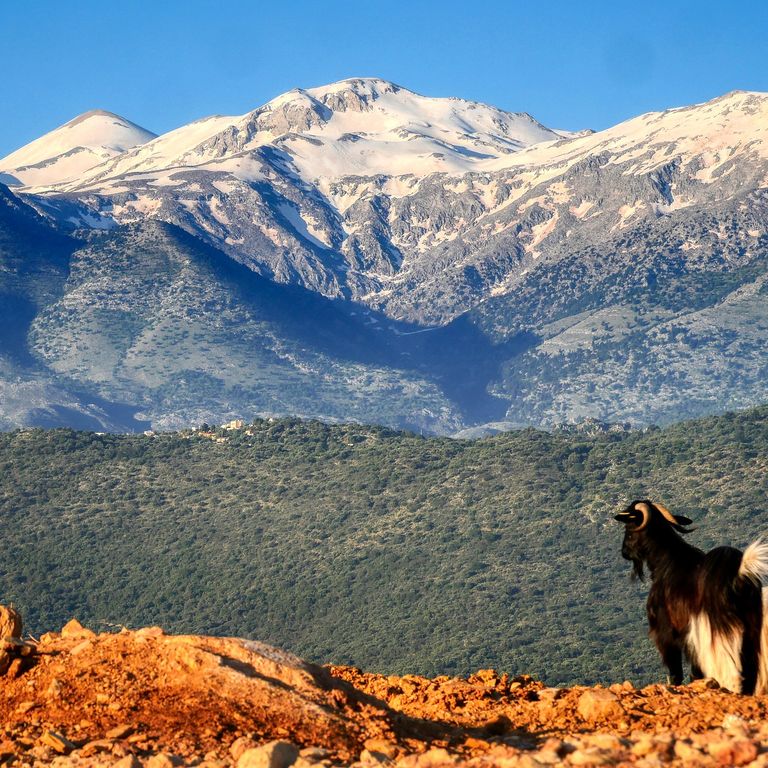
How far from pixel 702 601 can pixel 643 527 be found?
5.20ft

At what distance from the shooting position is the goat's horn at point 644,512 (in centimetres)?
1547

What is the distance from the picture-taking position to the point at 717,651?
45.5 feet

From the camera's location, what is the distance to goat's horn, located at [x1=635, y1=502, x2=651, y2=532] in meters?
15.5

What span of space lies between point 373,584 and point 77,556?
2376 cm

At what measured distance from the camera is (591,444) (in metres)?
141

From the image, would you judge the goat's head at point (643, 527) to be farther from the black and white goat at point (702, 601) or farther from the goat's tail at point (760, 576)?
the goat's tail at point (760, 576)

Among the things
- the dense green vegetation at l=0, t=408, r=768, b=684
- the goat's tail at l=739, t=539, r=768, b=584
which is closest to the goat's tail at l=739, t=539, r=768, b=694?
the goat's tail at l=739, t=539, r=768, b=584

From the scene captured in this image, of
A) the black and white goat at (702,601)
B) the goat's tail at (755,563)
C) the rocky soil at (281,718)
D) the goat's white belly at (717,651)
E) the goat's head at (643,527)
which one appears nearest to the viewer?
the rocky soil at (281,718)

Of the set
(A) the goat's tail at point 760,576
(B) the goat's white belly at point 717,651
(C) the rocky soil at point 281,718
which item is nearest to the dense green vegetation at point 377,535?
(B) the goat's white belly at point 717,651

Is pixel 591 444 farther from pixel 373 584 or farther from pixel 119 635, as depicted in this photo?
pixel 119 635

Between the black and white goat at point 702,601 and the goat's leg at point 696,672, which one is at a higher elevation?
the black and white goat at point 702,601

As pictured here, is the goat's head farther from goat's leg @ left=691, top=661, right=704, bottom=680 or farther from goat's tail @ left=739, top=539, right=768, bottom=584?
goat's tail @ left=739, top=539, right=768, bottom=584

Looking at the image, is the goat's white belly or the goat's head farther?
the goat's head

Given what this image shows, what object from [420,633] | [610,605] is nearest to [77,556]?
[420,633]
